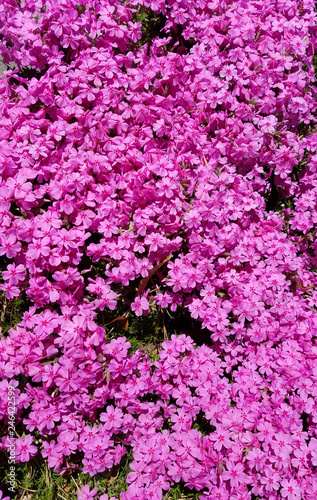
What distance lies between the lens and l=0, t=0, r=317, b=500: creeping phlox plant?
9.34ft

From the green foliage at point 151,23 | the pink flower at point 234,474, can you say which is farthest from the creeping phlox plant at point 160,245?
the green foliage at point 151,23

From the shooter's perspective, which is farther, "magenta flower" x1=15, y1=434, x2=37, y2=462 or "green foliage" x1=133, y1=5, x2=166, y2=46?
"green foliage" x1=133, y1=5, x2=166, y2=46

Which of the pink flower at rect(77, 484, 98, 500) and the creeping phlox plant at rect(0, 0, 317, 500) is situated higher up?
the creeping phlox plant at rect(0, 0, 317, 500)

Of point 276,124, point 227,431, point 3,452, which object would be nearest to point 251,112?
point 276,124

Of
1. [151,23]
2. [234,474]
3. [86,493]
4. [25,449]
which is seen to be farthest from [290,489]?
[151,23]

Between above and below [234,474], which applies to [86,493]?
below

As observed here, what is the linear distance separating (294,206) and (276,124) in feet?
3.28

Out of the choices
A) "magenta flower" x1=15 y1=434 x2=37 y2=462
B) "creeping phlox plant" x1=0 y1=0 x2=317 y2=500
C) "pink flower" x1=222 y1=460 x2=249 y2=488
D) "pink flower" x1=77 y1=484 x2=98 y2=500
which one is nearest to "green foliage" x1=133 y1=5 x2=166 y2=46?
"creeping phlox plant" x1=0 y1=0 x2=317 y2=500

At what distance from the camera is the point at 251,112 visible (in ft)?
11.1

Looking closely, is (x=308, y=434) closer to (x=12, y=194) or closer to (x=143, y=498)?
(x=143, y=498)

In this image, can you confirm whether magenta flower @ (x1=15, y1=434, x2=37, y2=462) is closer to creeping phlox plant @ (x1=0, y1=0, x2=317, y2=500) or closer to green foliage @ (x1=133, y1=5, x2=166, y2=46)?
creeping phlox plant @ (x1=0, y1=0, x2=317, y2=500)

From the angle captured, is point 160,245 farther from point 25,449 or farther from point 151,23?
point 151,23

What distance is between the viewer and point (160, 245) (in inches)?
119

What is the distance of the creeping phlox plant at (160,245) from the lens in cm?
285
